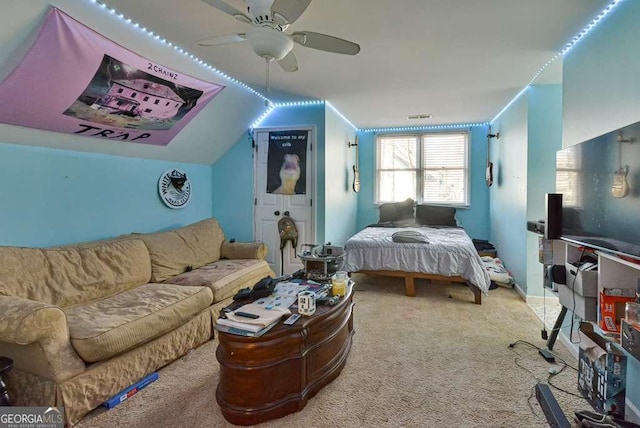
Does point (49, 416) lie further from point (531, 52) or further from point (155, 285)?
point (531, 52)

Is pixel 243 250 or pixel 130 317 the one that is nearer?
pixel 130 317

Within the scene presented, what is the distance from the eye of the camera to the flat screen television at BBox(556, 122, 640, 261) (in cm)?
149

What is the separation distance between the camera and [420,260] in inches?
151

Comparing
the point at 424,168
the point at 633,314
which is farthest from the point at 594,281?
the point at 424,168

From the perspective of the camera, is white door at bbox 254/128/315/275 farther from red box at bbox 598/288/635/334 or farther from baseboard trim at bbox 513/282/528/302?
red box at bbox 598/288/635/334

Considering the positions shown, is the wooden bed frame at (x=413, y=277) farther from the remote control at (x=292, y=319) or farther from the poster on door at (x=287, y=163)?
the remote control at (x=292, y=319)

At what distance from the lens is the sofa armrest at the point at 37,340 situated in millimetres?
1609

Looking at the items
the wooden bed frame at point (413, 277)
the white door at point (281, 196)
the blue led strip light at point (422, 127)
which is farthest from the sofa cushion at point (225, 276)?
the blue led strip light at point (422, 127)

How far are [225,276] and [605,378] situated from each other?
2.82 m

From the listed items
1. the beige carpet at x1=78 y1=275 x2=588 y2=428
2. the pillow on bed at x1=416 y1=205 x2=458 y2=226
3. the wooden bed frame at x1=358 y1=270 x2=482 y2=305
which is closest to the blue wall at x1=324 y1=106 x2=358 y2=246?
the wooden bed frame at x1=358 y1=270 x2=482 y2=305

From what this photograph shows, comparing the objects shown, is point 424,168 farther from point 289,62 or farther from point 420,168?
point 289,62

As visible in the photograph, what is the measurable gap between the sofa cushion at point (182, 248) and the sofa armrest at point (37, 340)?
4.09 ft

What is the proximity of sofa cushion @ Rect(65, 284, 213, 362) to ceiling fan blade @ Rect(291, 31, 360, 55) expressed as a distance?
6.62ft

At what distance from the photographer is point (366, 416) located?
178 centimetres
